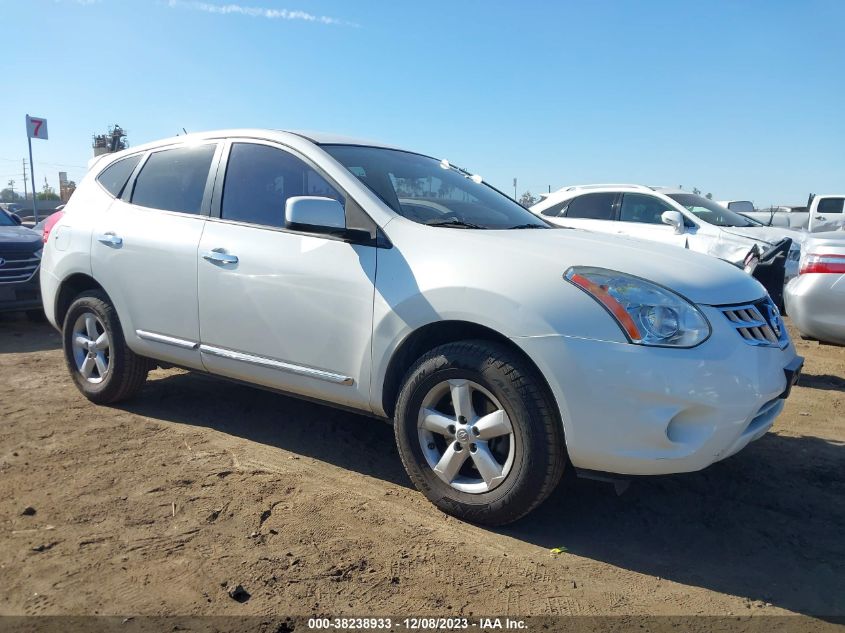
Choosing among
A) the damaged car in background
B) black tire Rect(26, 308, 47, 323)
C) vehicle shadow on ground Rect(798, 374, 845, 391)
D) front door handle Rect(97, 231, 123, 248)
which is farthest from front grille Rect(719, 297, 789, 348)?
black tire Rect(26, 308, 47, 323)

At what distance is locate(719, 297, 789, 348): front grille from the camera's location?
289 cm

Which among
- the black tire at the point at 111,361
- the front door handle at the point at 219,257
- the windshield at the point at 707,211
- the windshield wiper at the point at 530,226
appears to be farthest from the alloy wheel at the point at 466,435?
the windshield at the point at 707,211

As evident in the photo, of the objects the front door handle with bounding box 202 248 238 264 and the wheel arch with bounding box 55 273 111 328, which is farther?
the wheel arch with bounding box 55 273 111 328

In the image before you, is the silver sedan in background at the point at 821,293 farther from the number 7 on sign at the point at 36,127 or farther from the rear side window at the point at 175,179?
the number 7 on sign at the point at 36,127

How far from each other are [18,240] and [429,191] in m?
6.60

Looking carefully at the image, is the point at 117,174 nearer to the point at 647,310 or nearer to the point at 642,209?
the point at 647,310

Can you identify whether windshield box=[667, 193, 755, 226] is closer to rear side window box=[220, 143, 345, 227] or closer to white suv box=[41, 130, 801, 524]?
white suv box=[41, 130, 801, 524]

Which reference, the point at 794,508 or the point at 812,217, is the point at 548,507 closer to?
the point at 794,508

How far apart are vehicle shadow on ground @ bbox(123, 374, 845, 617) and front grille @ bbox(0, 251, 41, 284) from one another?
4843 mm

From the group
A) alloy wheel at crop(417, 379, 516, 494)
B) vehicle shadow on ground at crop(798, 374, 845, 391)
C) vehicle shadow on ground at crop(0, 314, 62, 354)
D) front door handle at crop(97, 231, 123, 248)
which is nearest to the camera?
alloy wheel at crop(417, 379, 516, 494)

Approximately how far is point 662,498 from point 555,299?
1299mm

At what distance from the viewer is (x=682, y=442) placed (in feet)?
8.95

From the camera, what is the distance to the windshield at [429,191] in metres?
3.62

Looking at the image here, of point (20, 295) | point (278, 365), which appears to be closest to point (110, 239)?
point (278, 365)
